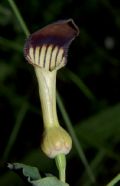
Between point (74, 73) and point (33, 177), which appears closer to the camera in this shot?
point (33, 177)

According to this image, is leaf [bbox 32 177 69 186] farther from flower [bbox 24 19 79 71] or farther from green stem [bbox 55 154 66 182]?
flower [bbox 24 19 79 71]

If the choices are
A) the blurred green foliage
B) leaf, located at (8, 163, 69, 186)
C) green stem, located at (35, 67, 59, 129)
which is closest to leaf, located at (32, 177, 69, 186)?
leaf, located at (8, 163, 69, 186)

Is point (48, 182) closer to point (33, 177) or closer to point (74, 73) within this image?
point (33, 177)

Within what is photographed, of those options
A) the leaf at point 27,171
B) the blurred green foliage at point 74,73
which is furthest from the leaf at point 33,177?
the blurred green foliage at point 74,73

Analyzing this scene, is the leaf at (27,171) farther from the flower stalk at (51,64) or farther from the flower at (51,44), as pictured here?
the flower at (51,44)

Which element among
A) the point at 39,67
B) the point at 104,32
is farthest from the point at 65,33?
the point at 104,32

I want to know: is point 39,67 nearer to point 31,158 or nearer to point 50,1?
point 31,158

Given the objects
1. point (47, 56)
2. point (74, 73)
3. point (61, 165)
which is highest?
point (47, 56)

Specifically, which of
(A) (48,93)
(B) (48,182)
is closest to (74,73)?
(A) (48,93)
